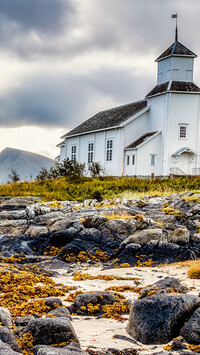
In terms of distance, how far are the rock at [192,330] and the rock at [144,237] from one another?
7442 millimetres

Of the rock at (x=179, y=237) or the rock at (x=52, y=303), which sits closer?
the rock at (x=52, y=303)

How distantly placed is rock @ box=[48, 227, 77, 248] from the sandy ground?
6.51 feet

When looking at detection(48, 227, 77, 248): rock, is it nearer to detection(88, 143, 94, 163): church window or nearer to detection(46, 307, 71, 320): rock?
detection(46, 307, 71, 320): rock

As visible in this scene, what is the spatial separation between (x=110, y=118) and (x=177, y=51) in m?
10.2

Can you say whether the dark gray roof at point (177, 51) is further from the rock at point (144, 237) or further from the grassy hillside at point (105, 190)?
the rock at point (144, 237)

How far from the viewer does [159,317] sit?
634 cm

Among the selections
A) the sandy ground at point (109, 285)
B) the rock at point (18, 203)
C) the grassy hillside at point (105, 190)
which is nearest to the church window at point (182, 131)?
the grassy hillside at point (105, 190)

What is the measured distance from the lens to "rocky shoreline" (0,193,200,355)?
5863mm

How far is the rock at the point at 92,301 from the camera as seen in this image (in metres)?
7.65

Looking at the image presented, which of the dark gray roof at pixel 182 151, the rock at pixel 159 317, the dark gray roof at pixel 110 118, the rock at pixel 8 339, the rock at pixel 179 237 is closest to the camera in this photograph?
the rock at pixel 8 339

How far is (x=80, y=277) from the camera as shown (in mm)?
10852

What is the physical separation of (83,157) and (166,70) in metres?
14.4

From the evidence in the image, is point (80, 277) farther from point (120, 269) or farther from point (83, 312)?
point (83, 312)

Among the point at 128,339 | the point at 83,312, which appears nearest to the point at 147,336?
→ the point at 128,339
